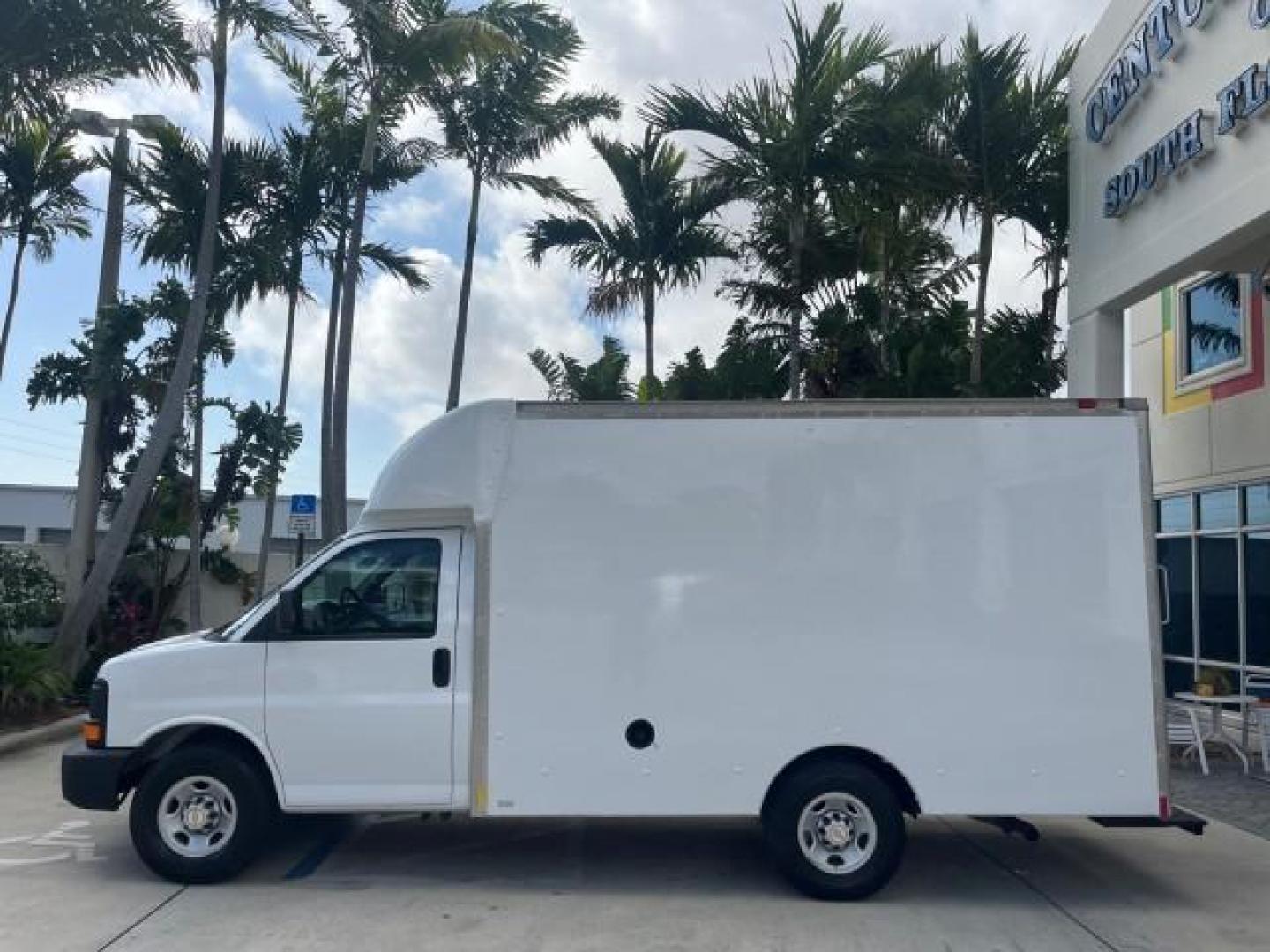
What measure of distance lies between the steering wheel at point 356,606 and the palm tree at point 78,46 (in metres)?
9.88

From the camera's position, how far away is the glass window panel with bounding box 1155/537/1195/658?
1454 centimetres

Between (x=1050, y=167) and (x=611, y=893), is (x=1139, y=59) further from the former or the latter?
(x=611, y=893)

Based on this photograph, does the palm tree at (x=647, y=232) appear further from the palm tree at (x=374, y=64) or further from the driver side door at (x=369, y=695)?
the driver side door at (x=369, y=695)

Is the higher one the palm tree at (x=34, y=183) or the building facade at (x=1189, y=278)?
the palm tree at (x=34, y=183)

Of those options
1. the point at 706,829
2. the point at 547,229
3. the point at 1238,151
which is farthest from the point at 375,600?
the point at 547,229

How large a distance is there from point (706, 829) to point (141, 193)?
41.8 ft

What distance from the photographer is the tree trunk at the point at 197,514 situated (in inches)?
682

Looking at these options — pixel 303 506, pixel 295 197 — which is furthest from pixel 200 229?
pixel 303 506

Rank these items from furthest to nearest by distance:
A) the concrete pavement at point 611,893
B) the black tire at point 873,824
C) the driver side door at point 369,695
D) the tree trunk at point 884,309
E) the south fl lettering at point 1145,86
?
the tree trunk at point 884,309 < the south fl lettering at point 1145,86 < the driver side door at point 369,695 < the black tire at point 873,824 < the concrete pavement at point 611,893

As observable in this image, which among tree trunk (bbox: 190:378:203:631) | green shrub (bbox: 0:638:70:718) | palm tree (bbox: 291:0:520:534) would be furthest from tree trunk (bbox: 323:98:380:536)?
green shrub (bbox: 0:638:70:718)

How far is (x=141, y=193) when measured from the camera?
16.8 m

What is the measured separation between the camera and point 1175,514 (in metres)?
15.0

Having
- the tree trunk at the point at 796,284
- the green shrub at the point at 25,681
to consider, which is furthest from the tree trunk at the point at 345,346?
the tree trunk at the point at 796,284

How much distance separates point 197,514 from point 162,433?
318 centimetres
